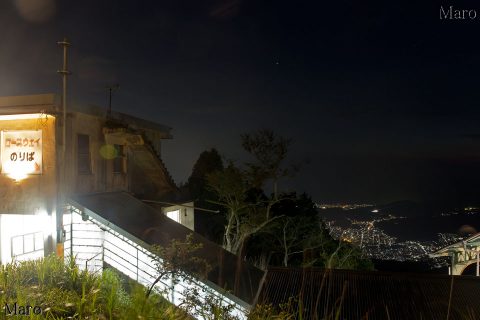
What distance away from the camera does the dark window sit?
13.2 metres

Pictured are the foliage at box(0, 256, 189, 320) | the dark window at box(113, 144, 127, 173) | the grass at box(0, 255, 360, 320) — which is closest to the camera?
the grass at box(0, 255, 360, 320)

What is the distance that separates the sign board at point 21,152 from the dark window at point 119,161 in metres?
3.25

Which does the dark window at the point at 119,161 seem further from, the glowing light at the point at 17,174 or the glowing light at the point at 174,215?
the glowing light at the point at 17,174

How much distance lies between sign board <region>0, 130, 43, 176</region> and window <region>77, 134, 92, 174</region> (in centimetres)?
129

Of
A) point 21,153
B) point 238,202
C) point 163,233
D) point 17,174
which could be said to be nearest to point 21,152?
point 21,153

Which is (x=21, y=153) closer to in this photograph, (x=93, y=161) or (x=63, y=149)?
(x=63, y=149)

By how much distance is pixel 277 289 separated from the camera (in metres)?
8.48

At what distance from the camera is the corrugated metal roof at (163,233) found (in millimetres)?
9102

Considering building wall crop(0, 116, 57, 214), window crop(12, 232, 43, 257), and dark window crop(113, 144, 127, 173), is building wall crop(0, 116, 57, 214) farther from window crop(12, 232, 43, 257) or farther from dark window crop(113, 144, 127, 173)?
dark window crop(113, 144, 127, 173)

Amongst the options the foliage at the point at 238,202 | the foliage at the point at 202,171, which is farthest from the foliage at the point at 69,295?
the foliage at the point at 202,171

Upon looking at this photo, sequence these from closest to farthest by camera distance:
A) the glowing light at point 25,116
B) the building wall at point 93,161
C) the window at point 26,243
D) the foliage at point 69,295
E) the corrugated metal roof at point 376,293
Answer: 1. the foliage at point 69,295
2. the corrugated metal roof at point 376,293
3. the glowing light at point 25,116
4. the building wall at point 93,161
5. the window at point 26,243

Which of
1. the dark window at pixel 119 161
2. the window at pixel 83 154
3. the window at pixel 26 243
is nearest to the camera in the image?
the window at pixel 26 243

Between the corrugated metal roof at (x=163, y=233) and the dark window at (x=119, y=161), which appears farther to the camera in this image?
the dark window at (x=119, y=161)

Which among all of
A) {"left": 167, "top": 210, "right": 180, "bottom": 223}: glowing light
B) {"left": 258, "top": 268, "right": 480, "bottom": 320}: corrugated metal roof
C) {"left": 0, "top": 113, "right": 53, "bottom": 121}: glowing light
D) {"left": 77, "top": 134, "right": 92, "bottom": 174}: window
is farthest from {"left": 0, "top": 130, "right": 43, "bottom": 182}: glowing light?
{"left": 258, "top": 268, "right": 480, "bottom": 320}: corrugated metal roof
